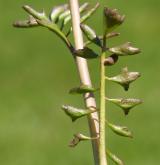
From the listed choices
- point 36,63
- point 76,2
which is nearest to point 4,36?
point 36,63

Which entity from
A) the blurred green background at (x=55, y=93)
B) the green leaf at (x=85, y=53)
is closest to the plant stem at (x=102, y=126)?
the green leaf at (x=85, y=53)

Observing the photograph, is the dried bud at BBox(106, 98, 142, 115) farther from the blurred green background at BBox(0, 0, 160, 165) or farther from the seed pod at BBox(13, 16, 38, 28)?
the blurred green background at BBox(0, 0, 160, 165)

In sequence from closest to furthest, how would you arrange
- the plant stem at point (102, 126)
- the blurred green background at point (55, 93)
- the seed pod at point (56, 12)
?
1. the plant stem at point (102, 126)
2. the seed pod at point (56, 12)
3. the blurred green background at point (55, 93)

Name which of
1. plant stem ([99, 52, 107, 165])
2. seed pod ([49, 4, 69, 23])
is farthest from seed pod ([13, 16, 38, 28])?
plant stem ([99, 52, 107, 165])

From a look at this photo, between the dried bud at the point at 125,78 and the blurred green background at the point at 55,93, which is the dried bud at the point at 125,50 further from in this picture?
the blurred green background at the point at 55,93

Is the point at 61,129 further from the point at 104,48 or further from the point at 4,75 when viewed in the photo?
the point at 104,48

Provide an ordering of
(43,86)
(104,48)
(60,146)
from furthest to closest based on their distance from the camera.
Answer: (43,86) < (60,146) < (104,48)
